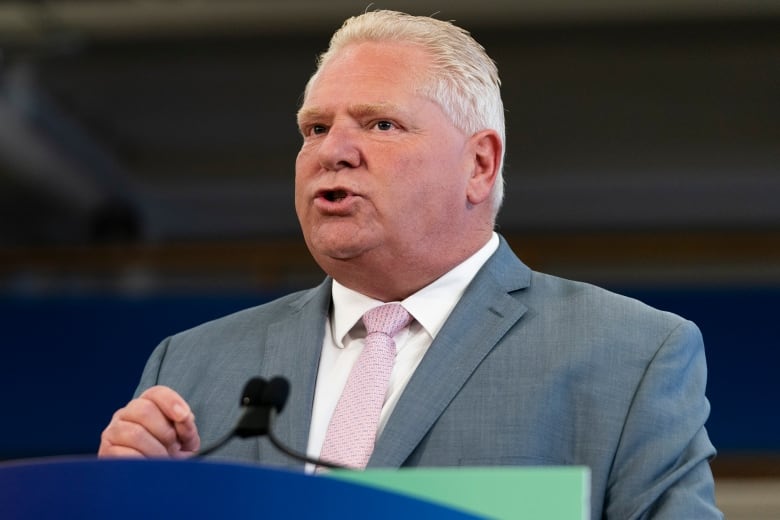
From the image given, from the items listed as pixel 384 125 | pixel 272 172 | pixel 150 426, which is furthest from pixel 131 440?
pixel 272 172

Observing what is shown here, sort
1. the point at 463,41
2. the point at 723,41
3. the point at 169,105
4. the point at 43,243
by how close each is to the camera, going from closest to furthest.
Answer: the point at 463,41
the point at 723,41
the point at 169,105
the point at 43,243

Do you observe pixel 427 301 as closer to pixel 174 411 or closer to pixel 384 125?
pixel 384 125

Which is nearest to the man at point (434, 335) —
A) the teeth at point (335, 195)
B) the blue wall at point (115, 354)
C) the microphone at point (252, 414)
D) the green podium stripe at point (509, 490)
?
the teeth at point (335, 195)

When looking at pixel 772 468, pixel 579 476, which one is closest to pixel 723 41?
pixel 772 468

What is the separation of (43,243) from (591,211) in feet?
10.4

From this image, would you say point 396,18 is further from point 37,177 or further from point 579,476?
point 37,177

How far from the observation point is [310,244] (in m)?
1.96

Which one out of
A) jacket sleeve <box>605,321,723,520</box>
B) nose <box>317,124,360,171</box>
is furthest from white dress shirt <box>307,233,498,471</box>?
jacket sleeve <box>605,321,723,520</box>

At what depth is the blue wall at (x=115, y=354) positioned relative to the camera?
4.63 metres

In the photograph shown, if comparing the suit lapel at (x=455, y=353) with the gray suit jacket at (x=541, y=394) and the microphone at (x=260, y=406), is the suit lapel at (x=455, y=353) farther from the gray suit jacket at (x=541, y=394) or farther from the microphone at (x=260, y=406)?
the microphone at (x=260, y=406)

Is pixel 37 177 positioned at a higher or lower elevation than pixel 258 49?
lower

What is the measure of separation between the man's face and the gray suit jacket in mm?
127

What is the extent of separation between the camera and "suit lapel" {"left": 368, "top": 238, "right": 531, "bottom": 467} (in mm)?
1752

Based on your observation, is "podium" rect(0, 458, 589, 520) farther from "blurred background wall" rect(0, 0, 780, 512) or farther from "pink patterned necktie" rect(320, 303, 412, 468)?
"blurred background wall" rect(0, 0, 780, 512)
